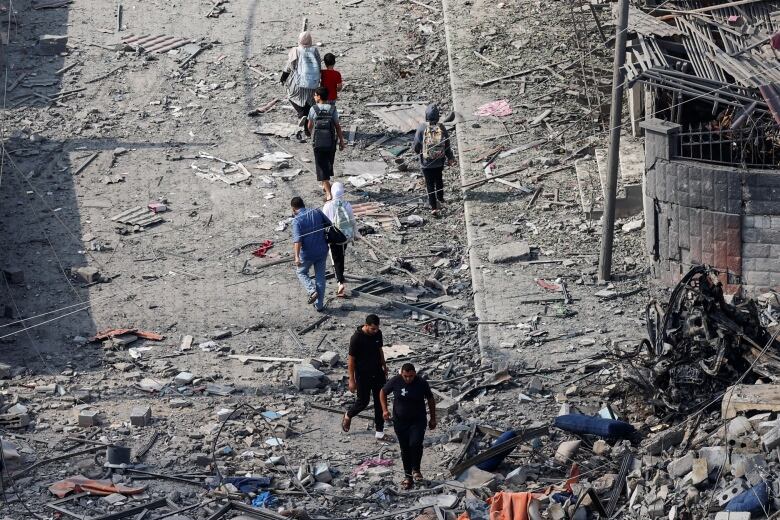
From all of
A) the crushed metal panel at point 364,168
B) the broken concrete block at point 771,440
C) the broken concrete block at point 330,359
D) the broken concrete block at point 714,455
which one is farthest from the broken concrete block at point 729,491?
the crushed metal panel at point 364,168

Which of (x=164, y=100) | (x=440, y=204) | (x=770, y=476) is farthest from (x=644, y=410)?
(x=164, y=100)

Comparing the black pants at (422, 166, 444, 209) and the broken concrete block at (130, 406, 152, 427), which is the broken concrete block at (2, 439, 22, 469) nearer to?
the broken concrete block at (130, 406, 152, 427)

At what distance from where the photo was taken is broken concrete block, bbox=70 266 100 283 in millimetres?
17156

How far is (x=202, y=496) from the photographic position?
1258cm

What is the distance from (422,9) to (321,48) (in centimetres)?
213

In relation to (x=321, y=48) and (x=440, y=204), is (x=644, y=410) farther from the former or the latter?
(x=321, y=48)

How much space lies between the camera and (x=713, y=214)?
15.3 metres

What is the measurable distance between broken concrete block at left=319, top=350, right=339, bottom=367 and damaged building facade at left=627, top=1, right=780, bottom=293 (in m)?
3.61

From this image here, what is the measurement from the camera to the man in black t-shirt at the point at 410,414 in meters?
12.6

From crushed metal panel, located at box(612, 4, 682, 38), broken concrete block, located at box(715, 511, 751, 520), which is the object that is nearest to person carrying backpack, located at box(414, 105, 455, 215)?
crushed metal panel, located at box(612, 4, 682, 38)

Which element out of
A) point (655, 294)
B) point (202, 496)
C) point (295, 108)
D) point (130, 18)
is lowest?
point (202, 496)

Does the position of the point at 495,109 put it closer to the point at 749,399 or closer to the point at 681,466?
the point at 749,399

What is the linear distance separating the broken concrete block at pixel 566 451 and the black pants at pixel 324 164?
21.9 ft

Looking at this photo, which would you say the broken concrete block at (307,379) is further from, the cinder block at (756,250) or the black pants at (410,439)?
the cinder block at (756,250)
